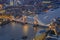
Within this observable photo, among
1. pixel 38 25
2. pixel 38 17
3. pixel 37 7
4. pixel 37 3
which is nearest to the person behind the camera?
pixel 38 25

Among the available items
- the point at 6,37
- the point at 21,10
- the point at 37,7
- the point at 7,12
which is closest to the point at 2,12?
the point at 7,12

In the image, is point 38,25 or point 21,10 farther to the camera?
point 21,10

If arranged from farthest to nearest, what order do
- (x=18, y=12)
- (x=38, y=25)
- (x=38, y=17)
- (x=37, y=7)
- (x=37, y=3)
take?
1. (x=37, y=3)
2. (x=37, y=7)
3. (x=18, y=12)
4. (x=38, y=17)
5. (x=38, y=25)

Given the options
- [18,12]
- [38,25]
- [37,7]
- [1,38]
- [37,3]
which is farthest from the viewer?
[37,3]

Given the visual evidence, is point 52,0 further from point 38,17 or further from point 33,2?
point 38,17

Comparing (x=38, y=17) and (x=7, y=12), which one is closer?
(x=38, y=17)

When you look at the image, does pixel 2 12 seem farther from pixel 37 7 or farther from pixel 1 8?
pixel 37 7

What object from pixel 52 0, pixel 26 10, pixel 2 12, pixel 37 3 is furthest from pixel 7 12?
pixel 52 0

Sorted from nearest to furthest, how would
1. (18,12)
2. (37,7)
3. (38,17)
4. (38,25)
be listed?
(38,25) → (38,17) → (18,12) → (37,7)
